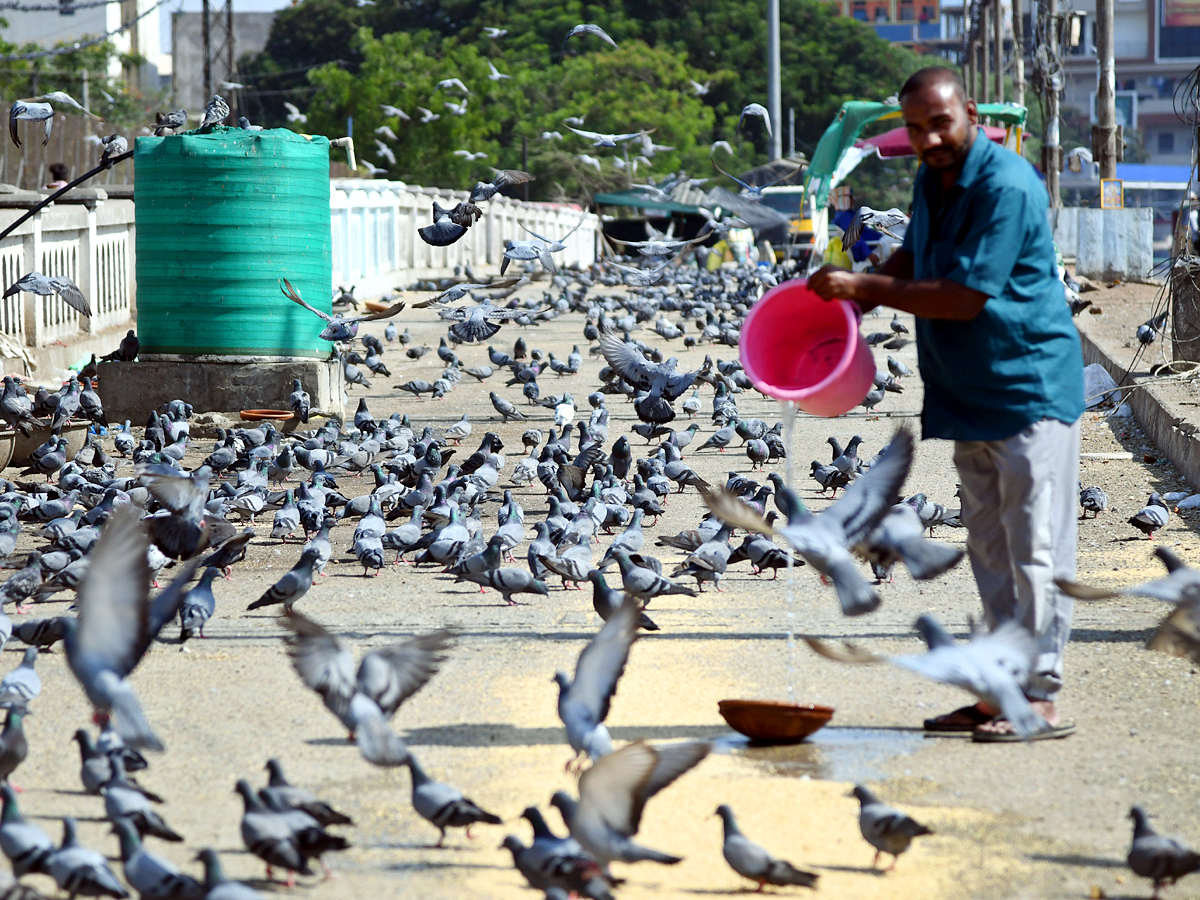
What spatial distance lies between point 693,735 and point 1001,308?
153 cm

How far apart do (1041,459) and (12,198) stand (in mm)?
11850

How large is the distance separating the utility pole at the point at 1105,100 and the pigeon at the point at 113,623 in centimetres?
2222

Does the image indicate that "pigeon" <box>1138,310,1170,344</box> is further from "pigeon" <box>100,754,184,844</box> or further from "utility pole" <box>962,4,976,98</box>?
"utility pole" <box>962,4,976,98</box>

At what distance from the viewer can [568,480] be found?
9000 millimetres

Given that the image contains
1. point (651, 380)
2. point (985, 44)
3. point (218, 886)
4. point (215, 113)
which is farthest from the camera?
point (985, 44)

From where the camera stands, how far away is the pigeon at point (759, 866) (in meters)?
3.40

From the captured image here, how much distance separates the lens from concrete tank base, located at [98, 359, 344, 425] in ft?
37.6

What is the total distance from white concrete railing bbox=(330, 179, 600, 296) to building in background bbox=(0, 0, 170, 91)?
49.8 feet

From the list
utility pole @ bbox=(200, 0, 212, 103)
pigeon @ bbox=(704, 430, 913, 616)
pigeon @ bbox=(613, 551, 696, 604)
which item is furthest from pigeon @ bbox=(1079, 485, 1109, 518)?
utility pole @ bbox=(200, 0, 212, 103)

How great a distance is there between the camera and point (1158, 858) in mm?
3350

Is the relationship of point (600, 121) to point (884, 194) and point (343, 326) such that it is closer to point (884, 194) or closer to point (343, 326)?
point (884, 194)

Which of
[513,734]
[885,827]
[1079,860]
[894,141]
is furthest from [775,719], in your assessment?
[894,141]

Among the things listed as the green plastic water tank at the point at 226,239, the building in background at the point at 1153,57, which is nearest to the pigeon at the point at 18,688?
the green plastic water tank at the point at 226,239

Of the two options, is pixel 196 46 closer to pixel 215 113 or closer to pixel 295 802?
pixel 215 113
